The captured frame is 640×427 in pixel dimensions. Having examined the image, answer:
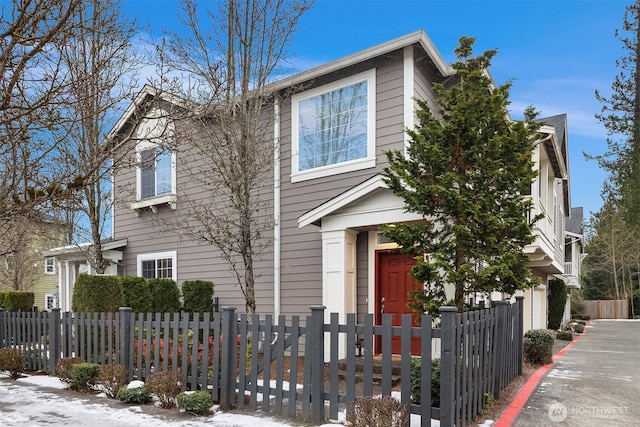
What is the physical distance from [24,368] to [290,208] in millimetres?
5906

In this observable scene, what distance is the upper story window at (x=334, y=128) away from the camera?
10.0m

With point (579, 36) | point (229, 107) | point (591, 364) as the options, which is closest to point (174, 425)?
point (229, 107)

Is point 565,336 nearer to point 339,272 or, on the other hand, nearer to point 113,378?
point 339,272

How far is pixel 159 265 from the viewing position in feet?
45.3

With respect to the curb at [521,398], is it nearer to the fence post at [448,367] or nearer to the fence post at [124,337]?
the fence post at [448,367]

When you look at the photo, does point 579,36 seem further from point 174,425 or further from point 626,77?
point 174,425

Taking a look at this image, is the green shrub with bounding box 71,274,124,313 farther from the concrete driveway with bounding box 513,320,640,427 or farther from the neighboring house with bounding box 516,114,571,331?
the neighboring house with bounding box 516,114,571,331

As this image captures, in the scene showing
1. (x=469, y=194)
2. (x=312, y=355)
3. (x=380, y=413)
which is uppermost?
(x=469, y=194)

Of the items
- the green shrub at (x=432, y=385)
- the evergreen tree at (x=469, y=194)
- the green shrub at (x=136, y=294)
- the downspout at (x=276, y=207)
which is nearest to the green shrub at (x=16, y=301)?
the green shrub at (x=136, y=294)

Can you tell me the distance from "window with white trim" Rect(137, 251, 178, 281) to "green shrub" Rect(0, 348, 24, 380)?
15.1ft

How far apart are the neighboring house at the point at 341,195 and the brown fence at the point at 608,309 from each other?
25.8 m

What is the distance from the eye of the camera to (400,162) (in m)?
7.61

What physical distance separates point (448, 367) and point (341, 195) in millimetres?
4773

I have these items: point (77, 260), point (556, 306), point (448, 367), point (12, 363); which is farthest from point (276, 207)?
point (556, 306)
